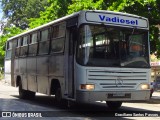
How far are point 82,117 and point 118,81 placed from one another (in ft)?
5.28

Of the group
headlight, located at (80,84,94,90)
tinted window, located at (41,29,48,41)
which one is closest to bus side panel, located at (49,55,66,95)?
tinted window, located at (41,29,48,41)

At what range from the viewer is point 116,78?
1146 cm

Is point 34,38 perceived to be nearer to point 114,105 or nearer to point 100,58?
point 114,105

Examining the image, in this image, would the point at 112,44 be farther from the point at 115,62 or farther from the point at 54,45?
the point at 54,45

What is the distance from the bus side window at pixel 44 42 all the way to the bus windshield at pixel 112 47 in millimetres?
3267

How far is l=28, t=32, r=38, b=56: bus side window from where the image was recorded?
15818mm

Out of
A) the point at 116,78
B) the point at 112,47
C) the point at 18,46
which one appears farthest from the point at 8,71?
the point at 116,78

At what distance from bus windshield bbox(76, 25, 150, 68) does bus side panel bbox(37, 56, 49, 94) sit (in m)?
3.15

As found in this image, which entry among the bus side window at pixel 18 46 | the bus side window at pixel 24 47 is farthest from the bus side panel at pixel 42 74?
the bus side window at pixel 18 46

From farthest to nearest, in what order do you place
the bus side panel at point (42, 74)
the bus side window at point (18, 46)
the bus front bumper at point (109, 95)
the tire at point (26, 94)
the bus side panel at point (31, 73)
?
the bus side window at point (18, 46) → the tire at point (26, 94) → the bus side panel at point (31, 73) → the bus side panel at point (42, 74) → the bus front bumper at point (109, 95)

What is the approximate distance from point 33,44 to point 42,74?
208 centimetres

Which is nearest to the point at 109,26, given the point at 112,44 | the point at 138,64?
the point at 112,44

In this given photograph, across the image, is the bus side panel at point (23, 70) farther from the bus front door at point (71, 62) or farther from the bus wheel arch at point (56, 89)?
the bus front door at point (71, 62)

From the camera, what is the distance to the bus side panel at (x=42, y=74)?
1415 centimetres
